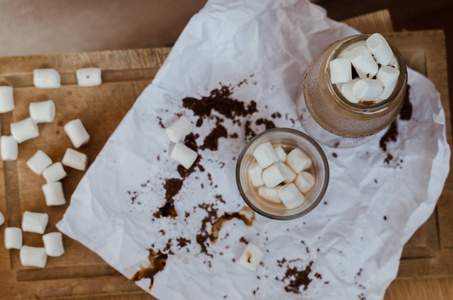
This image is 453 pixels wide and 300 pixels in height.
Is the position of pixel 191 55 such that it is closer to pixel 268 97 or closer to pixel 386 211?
→ pixel 268 97

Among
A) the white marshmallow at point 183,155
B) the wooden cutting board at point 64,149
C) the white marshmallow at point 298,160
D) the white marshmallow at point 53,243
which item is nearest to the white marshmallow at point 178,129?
the white marshmallow at point 183,155

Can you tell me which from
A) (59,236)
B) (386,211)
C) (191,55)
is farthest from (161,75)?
(386,211)

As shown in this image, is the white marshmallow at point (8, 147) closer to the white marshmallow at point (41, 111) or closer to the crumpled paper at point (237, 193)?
the white marshmallow at point (41, 111)

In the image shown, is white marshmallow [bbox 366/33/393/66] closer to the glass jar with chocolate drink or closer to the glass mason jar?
the glass jar with chocolate drink

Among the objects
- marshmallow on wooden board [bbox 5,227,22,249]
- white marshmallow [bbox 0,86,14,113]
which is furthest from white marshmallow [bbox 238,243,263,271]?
white marshmallow [bbox 0,86,14,113]

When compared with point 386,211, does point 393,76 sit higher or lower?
higher

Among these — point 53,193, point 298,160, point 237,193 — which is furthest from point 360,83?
point 53,193

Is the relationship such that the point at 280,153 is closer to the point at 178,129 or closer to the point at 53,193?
the point at 178,129
